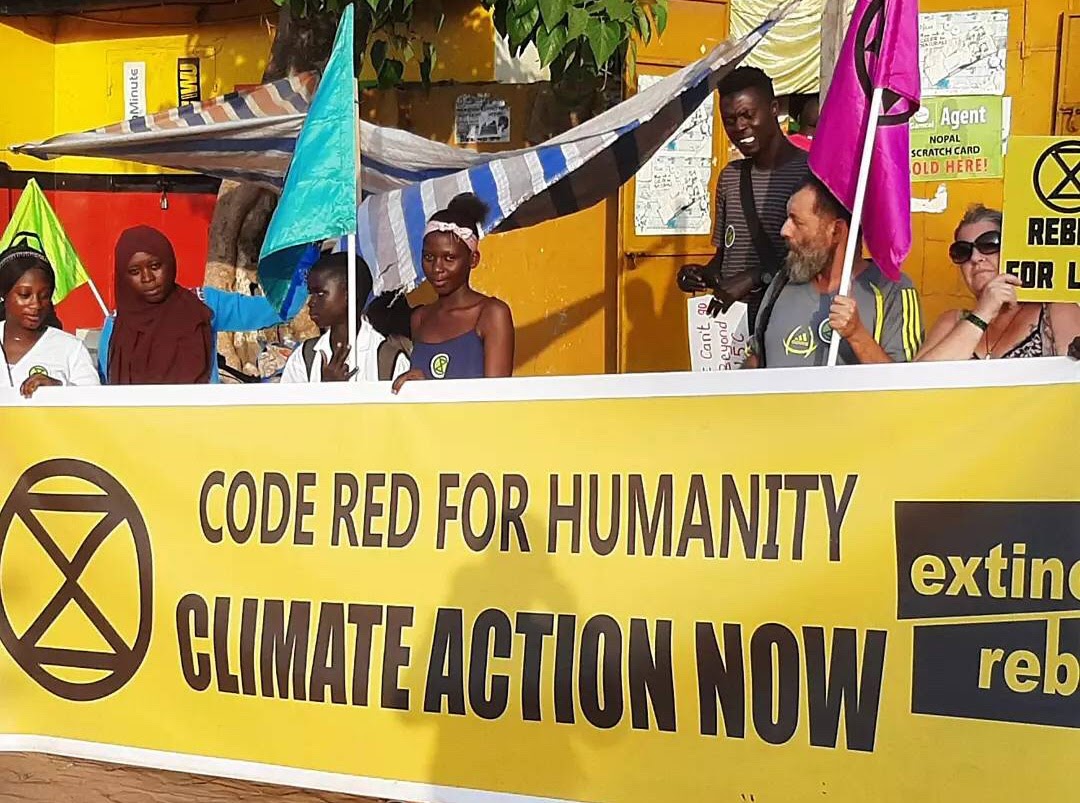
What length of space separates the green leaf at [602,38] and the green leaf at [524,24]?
0.79 feet

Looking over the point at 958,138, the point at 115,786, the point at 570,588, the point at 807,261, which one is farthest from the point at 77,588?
the point at 958,138

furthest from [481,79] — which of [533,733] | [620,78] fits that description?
[533,733]

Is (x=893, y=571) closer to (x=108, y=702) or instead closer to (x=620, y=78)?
(x=108, y=702)

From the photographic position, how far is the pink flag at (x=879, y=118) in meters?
3.78

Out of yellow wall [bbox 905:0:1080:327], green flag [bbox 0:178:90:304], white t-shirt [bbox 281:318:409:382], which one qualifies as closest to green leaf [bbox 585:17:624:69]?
white t-shirt [bbox 281:318:409:382]

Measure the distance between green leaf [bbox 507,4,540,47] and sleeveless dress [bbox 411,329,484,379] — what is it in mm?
1422

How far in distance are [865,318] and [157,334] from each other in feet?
9.90

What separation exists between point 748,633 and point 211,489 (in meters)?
1.75

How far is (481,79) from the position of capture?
24.9 ft

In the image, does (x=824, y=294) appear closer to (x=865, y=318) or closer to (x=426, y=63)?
(x=865, y=318)

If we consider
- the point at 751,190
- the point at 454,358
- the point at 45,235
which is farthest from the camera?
the point at 45,235

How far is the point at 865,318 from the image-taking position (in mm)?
4230

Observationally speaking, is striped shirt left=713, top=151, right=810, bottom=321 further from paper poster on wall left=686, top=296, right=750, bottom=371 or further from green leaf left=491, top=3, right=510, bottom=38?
green leaf left=491, top=3, right=510, bottom=38

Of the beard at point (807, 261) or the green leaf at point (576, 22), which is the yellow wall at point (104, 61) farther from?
the beard at point (807, 261)
